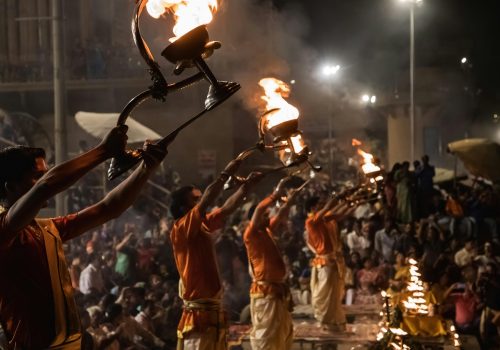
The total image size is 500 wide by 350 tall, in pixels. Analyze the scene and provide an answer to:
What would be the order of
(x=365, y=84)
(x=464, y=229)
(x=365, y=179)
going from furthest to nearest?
(x=365, y=84), (x=464, y=229), (x=365, y=179)

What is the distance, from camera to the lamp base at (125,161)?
3.42 m

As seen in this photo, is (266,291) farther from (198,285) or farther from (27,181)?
(27,181)

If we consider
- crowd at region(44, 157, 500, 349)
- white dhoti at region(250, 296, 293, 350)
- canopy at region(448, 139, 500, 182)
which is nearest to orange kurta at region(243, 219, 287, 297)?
white dhoti at region(250, 296, 293, 350)

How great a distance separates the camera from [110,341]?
8.31m

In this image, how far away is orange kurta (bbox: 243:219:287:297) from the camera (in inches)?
356

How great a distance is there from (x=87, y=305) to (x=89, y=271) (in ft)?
3.42

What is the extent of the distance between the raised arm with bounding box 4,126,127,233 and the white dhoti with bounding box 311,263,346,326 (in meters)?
8.91

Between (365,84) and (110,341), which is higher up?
(365,84)

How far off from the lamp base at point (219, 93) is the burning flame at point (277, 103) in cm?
275

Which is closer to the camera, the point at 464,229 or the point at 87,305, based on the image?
the point at 87,305

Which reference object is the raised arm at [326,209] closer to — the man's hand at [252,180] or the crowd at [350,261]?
the crowd at [350,261]

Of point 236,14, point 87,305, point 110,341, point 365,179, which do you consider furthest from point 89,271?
point 236,14

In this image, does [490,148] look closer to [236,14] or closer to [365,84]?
[236,14]

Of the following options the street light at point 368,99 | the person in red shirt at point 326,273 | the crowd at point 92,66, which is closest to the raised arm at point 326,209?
the person in red shirt at point 326,273
